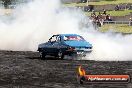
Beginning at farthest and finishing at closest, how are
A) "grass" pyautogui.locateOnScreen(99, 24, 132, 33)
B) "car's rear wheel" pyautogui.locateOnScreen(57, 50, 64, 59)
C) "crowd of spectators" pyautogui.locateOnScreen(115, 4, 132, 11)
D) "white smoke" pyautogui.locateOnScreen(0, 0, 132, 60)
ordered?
1. "crowd of spectators" pyautogui.locateOnScreen(115, 4, 132, 11)
2. "grass" pyautogui.locateOnScreen(99, 24, 132, 33)
3. "white smoke" pyautogui.locateOnScreen(0, 0, 132, 60)
4. "car's rear wheel" pyautogui.locateOnScreen(57, 50, 64, 59)

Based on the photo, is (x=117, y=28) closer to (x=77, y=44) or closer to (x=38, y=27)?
(x=38, y=27)

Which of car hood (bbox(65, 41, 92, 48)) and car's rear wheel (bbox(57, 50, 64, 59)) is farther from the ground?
car hood (bbox(65, 41, 92, 48))

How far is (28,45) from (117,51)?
31.5 ft

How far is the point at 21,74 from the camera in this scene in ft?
54.9

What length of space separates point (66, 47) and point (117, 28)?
1810cm

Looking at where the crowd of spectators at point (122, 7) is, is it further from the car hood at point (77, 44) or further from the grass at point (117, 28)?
the car hood at point (77, 44)

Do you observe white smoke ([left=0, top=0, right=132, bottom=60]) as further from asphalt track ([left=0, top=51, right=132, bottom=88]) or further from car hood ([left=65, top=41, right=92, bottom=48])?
asphalt track ([left=0, top=51, right=132, bottom=88])

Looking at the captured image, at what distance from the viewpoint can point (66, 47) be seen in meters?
23.2

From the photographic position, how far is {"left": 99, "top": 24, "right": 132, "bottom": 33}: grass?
3950cm

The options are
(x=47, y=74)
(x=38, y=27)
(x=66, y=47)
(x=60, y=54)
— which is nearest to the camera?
(x=47, y=74)

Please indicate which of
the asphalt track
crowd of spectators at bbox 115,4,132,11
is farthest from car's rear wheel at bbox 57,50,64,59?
crowd of spectators at bbox 115,4,132,11

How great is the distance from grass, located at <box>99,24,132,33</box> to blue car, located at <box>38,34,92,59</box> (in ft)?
50.4

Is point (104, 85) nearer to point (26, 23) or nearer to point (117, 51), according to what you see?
point (117, 51)

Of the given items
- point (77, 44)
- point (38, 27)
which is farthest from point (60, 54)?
point (38, 27)
